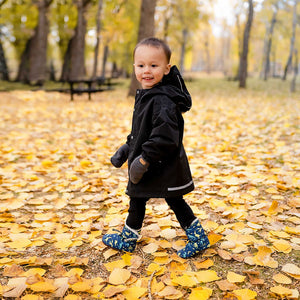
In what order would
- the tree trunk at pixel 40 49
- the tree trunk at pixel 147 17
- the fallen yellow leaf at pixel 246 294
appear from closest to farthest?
the fallen yellow leaf at pixel 246 294 → the tree trunk at pixel 147 17 → the tree trunk at pixel 40 49

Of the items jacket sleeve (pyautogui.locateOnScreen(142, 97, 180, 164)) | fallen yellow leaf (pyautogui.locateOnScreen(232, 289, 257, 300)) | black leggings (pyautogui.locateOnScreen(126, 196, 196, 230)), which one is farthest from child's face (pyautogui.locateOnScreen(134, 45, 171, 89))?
fallen yellow leaf (pyautogui.locateOnScreen(232, 289, 257, 300))

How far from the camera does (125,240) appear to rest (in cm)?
218

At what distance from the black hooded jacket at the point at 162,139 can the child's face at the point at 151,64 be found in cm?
5

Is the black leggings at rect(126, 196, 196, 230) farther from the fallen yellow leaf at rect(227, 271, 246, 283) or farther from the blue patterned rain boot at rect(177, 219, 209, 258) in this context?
the fallen yellow leaf at rect(227, 271, 246, 283)

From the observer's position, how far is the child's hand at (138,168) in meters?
1.86

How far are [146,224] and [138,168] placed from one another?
936 millimetres

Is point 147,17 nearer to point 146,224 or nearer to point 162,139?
point 146,224

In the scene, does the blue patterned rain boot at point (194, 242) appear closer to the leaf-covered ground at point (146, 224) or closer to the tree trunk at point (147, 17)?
the leaf-covered ground at point (146, 224)

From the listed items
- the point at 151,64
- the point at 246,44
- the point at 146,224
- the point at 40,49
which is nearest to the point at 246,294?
the point at 146,224

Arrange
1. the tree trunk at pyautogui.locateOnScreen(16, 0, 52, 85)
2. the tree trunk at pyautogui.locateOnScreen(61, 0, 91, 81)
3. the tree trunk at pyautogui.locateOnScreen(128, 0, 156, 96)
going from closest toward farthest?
the tree trunk at pyautogui.locateOnScreen(128, 0, 156, 96) < the tree trunk at pyautogui.locateOnScreen(61, 0, 91, 81) < the tree trunk at pyautogui.locateOnScreen(16, 0, 52, 85)

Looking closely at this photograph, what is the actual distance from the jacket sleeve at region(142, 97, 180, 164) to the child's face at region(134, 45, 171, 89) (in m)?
0.18

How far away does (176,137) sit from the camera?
185 cm

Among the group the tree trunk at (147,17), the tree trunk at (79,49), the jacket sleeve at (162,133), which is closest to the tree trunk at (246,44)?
the tree trunk at (147,17)

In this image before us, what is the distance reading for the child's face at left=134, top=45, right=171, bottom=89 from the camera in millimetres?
1915
